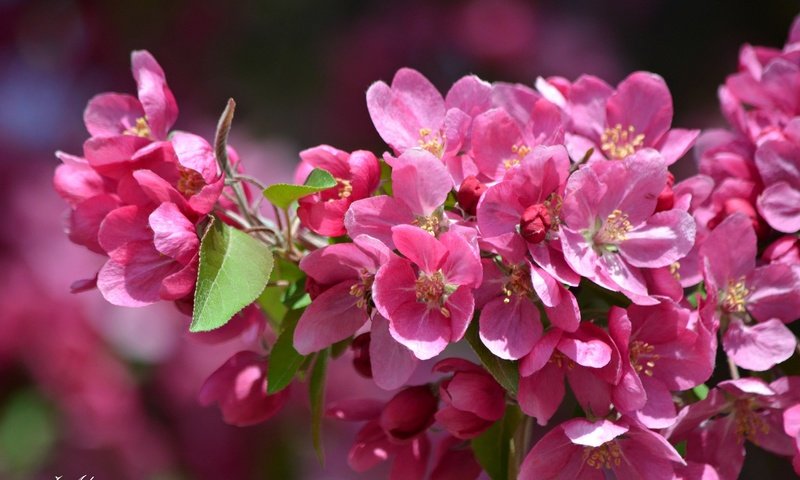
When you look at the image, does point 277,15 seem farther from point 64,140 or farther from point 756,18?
point 756,18

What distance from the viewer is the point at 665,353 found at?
3.82 ft

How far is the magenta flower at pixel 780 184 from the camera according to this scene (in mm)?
1291

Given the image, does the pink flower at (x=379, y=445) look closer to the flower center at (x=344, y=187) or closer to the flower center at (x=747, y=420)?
the flower center at (x=344, y=187)

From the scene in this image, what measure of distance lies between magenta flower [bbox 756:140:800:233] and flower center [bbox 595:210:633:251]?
0.75 feet

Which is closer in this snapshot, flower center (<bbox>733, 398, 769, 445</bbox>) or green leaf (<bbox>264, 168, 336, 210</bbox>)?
green leaf (<bbox>264, 168, 336, 210</bbox>)

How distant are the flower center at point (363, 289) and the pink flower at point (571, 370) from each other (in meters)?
0.18

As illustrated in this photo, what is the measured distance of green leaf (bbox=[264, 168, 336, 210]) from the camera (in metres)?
1.12

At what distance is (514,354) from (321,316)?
0.22 meters

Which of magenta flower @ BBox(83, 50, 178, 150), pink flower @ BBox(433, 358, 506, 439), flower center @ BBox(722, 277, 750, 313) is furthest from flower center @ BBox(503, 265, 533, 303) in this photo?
magenta flower @ BBox(83, 50, 178, 150)

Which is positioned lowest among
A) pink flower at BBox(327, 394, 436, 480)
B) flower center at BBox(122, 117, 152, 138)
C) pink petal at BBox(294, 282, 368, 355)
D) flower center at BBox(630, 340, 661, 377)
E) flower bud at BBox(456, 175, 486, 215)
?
pink flower at BBox(327, 394, 436, 480)

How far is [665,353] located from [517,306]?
0.60 feet

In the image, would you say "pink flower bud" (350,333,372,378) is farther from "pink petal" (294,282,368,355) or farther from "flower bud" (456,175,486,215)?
"flower bud" (456,175,486,215)

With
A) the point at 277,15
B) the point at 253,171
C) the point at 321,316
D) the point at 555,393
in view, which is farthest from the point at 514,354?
the point at 277,15

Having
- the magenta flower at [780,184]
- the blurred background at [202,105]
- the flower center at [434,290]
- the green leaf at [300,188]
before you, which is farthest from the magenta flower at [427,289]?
the blurred background at [202,105]
